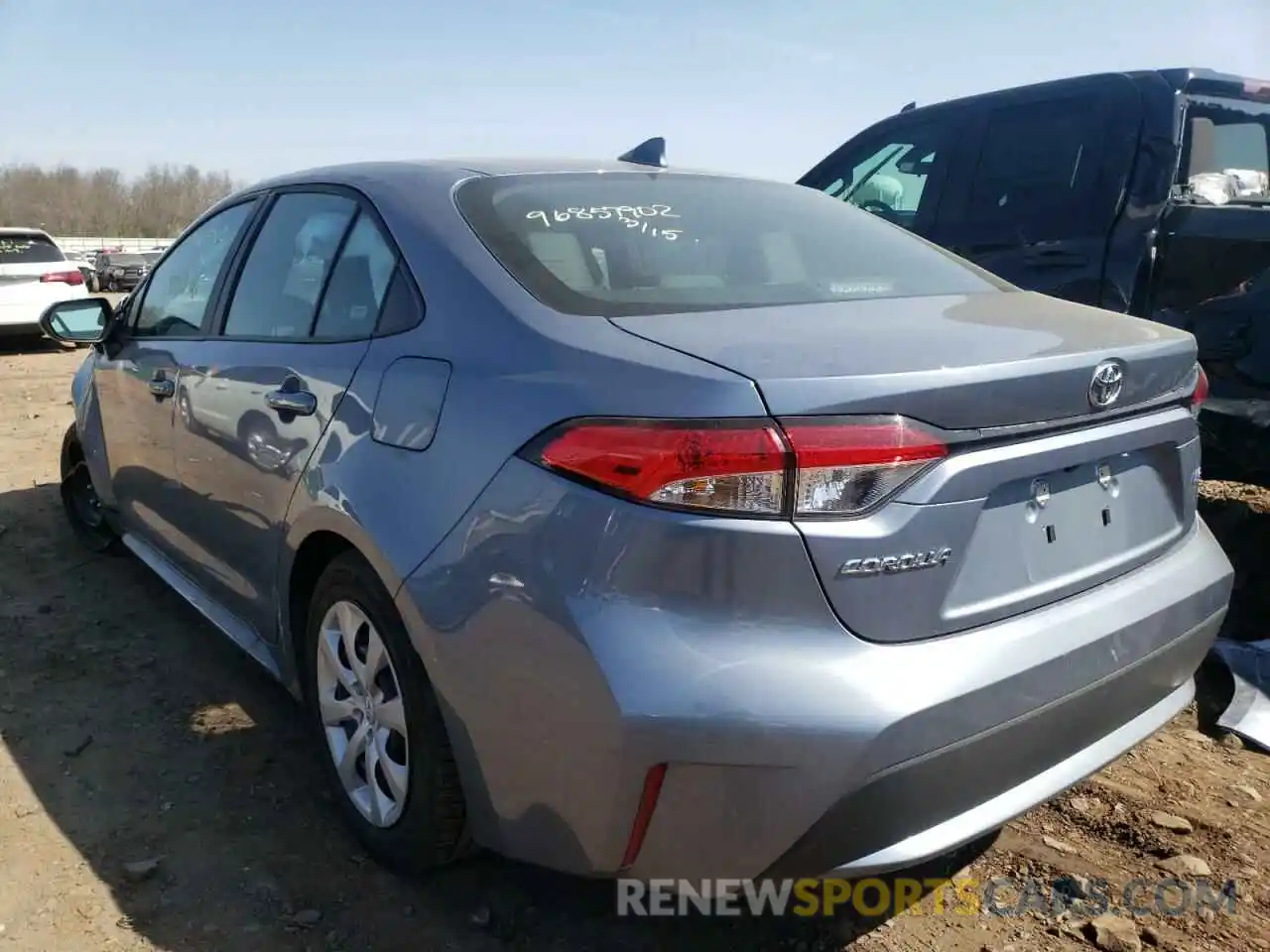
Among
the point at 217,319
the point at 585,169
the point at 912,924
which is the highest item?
the point at 585,169

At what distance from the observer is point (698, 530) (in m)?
1.62

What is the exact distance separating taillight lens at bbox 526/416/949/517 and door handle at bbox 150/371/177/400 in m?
2.19

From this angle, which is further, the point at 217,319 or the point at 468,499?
the point at 217,319

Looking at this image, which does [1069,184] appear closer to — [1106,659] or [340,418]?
[1106,659]

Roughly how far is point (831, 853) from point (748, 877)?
0.14 m

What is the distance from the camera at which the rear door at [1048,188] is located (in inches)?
166

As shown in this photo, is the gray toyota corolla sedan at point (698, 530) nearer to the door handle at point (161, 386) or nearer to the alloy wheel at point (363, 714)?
the alloy wheel at point (363, 714)

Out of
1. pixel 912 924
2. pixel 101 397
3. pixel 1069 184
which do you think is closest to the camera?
pixel 912 924

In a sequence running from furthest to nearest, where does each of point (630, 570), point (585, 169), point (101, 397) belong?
point (101, 397)
point (585, 169)
point (630, 570)

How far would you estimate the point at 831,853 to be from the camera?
1.68 metres

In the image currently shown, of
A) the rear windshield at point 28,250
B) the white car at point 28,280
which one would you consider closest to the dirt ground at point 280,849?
the white car at point 28,280

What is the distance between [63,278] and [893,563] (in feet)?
46.3

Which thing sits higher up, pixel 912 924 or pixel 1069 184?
pixel 1069 184

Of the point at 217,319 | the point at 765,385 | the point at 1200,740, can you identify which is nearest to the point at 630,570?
the point at 765,385
